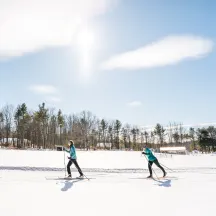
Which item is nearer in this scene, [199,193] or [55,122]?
[199,193]

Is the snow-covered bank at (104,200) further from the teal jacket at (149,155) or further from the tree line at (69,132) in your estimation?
the tree line at (69,132)

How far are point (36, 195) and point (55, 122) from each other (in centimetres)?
7366

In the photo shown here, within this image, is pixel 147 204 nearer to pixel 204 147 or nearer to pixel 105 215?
pixel 105 215

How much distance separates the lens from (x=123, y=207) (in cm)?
687

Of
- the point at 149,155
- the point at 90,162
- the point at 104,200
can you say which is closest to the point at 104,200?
the point at 104,200

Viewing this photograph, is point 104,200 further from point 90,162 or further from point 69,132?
point 69,132

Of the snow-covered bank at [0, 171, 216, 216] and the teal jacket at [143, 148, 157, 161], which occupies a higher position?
the teal jacket at [143, 148, 157, 161]

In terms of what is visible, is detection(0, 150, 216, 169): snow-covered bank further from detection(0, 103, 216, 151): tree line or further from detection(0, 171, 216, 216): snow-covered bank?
detection(0, 103, 216, 151): tree line

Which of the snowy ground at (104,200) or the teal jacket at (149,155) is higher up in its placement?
the teal jacket at (149,155)

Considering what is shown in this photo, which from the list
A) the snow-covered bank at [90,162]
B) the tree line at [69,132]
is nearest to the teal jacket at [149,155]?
the snow-covered bank at [90,162]

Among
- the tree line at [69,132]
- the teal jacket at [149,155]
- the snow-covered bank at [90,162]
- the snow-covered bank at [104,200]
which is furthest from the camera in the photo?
the tree line at [69,132]

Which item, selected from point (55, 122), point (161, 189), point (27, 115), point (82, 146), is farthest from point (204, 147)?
point (161, 189)

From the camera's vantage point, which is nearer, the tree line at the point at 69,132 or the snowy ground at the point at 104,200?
the snowy ground at the point at 104,200

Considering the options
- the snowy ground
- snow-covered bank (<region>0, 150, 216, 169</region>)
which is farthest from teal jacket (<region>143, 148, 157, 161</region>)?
snow-covered bank (<region>0, 150, 216, 169</region>)
